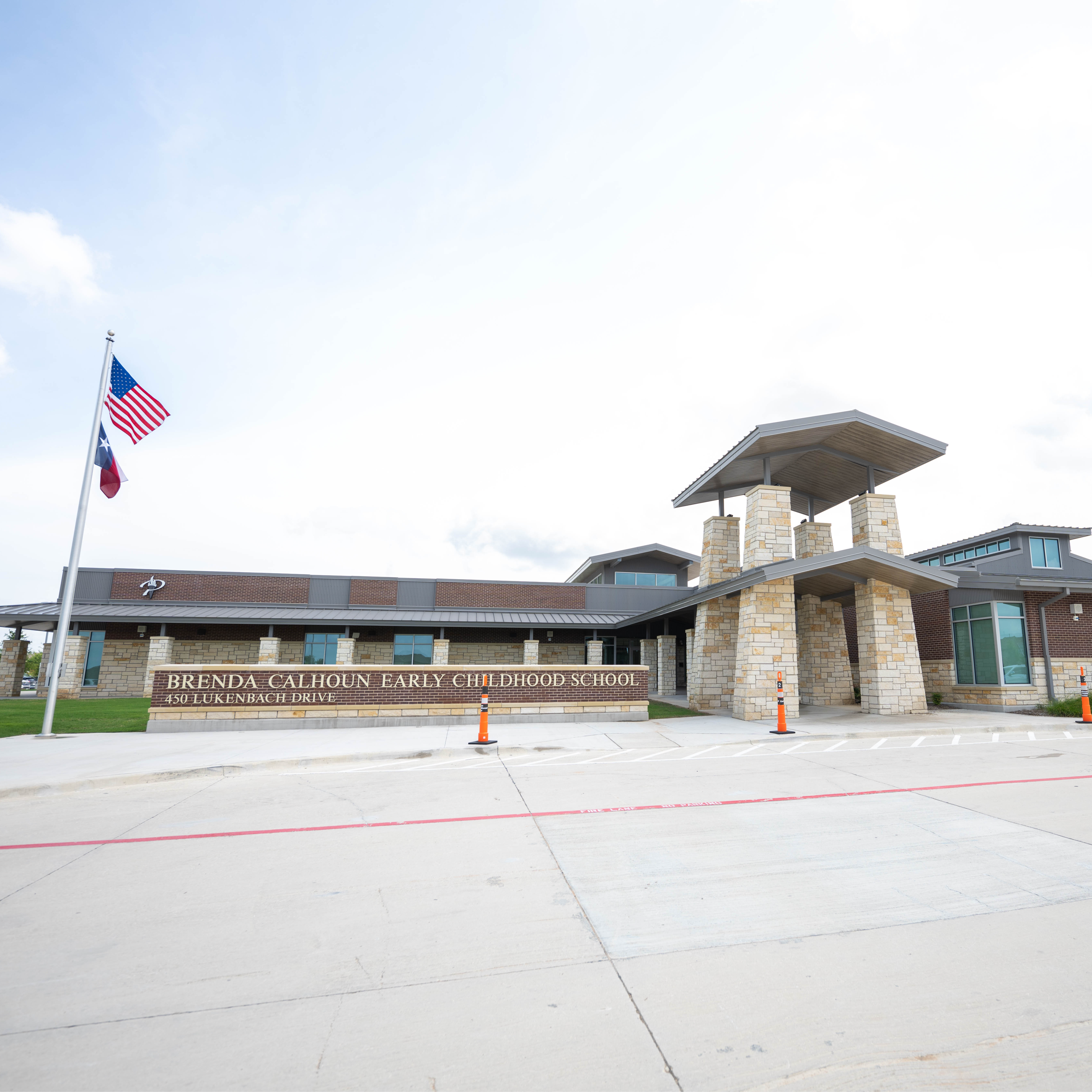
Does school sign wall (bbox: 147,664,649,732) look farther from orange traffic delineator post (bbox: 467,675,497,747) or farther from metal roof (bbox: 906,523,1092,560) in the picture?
metal roof (bbox: 906,523,1092,560)

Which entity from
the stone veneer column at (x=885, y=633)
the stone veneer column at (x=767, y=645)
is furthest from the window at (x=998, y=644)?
the stone veneer column at (x=767, y=645)

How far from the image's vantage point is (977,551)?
77.9 feet

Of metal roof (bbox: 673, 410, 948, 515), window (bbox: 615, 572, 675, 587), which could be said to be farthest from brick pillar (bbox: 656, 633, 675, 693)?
metal roof (bbox: 673, 410, 948, 515)

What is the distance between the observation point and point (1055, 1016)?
10.2ft

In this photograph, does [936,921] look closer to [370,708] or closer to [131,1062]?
[131,1062]

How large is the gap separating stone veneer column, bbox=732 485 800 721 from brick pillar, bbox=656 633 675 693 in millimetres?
10305

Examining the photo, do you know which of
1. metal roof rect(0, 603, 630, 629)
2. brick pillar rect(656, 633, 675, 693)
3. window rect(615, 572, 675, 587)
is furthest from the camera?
window rect(615, 572, 675, 587)

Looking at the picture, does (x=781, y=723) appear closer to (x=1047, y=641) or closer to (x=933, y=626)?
(x=933, y=626)

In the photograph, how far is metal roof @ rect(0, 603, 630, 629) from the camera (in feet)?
81.4

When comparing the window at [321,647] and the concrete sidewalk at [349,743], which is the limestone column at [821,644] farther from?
the window at [321,647]

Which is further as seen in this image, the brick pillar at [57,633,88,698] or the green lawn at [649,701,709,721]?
the brick pillar at [57,633,88,698]

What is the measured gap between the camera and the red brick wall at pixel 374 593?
28453 mm

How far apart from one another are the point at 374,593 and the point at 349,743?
16616 mm

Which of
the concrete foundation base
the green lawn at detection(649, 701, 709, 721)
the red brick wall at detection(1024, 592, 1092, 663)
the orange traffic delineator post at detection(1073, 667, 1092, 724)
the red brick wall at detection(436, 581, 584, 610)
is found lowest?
the concrete foundation base
